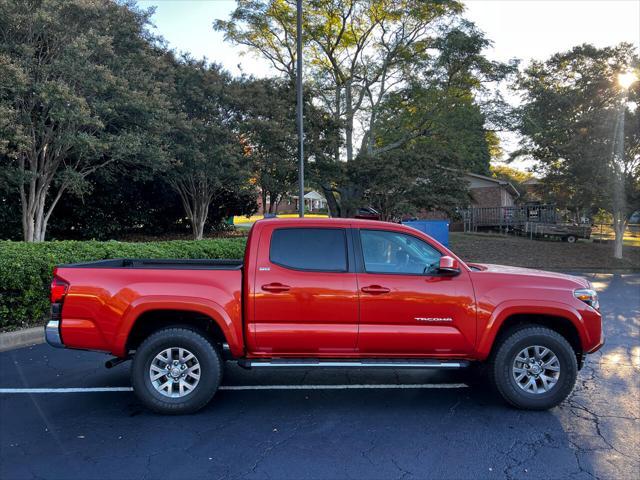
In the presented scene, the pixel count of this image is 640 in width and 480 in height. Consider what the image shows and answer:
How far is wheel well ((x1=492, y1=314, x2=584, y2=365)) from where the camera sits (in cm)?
454

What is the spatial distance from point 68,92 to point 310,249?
7.38m

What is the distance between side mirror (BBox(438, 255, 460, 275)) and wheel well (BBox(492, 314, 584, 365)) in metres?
0.73

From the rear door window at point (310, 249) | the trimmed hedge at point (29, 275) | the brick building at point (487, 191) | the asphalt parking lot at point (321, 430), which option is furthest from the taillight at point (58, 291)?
the brick building at point (487, 191)

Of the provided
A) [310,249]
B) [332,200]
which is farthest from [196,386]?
[332,200]

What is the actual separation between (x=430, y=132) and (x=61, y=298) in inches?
878

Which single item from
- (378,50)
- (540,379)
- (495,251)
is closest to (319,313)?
(540,379)

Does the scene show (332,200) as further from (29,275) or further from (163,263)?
(163,263)

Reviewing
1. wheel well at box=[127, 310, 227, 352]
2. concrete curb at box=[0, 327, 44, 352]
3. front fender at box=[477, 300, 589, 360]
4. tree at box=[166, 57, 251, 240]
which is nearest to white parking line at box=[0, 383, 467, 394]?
wheel well at box=[127, 310, 227, 352]

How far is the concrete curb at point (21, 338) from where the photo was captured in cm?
639

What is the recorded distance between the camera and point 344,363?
14.3 feet

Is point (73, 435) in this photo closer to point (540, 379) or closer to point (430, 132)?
point (540, 379)

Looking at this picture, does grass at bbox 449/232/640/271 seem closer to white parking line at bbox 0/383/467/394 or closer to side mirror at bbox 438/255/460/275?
white parking line at bbox 0/383/467/394

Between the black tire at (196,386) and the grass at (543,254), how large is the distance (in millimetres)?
16229

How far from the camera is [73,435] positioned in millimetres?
3836
